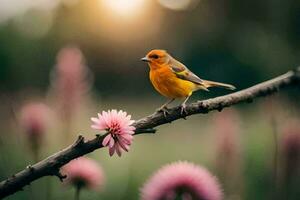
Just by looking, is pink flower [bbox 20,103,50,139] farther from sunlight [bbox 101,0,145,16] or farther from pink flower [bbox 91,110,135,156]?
pink flower [bbox 91,110,135,156]

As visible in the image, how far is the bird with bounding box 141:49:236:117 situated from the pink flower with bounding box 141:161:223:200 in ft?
0.58

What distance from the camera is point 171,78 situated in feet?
3.43

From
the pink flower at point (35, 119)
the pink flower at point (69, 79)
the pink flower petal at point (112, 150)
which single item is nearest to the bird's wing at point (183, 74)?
the pink flower at point (69, 79)

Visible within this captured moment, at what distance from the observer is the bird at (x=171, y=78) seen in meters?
0.94

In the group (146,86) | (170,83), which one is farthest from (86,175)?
(146,86)

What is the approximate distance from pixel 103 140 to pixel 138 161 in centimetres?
259

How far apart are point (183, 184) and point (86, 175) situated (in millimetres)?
261

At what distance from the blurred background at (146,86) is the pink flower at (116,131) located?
207mm

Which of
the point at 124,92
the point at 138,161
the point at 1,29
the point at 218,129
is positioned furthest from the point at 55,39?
the point at 218,129

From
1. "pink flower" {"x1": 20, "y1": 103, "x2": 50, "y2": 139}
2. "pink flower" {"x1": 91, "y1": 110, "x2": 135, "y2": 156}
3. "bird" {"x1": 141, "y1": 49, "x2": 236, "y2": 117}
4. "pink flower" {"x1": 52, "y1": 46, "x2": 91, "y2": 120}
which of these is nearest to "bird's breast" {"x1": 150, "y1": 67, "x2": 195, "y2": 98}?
"bird" {"x1": 141, "y1": 49, "x2": 236, "y2": 117}

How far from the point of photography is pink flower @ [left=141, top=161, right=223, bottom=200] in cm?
71

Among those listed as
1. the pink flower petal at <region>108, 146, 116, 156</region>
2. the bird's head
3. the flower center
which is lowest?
the pink flower petal at <region>108, 146, 116, 156</region>

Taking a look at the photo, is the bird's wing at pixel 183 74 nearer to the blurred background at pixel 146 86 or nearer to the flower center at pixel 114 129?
the blurred background at pixel 146 86

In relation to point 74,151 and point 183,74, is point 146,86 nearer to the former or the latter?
point 183,74
